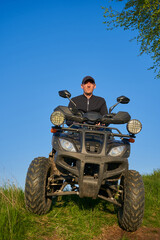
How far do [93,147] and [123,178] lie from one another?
0.98 metres

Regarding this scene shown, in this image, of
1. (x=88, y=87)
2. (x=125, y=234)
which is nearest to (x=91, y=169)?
(x=125, y=234)

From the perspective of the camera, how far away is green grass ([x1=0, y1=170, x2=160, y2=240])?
3.80 metres

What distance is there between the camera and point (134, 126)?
13.5ft

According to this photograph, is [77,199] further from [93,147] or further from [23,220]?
[93,147]

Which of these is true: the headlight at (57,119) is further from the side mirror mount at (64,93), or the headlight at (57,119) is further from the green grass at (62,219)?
the green grass at (62,219)

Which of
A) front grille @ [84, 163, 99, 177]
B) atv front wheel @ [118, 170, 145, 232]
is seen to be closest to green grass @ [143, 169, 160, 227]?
atv front wheel @ [118, 170, 145, 232]

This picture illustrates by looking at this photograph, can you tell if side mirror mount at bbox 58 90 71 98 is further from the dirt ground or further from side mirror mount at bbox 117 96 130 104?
the dirt ground

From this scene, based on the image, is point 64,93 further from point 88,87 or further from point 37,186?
point 37,186

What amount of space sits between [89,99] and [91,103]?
13cm

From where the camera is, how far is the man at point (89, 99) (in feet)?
18.1

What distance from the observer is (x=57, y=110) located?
417cm

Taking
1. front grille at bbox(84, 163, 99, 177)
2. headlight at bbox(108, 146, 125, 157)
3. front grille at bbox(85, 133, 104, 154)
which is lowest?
front grille at bbox(84, 163, 99, 177)

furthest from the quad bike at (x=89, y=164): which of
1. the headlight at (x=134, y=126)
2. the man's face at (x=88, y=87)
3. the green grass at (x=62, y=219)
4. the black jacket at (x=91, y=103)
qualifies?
the man's face at (x=88, y=87)

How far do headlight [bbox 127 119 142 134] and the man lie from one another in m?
1.46
